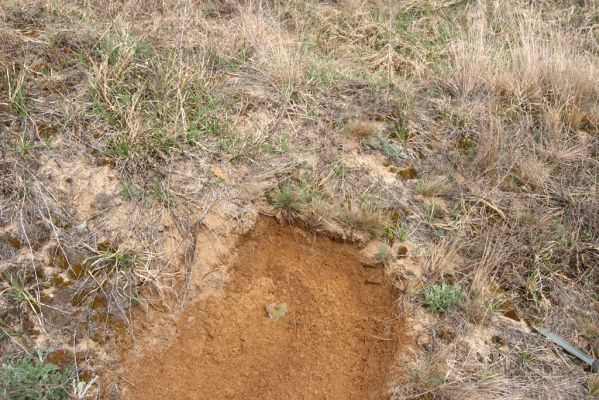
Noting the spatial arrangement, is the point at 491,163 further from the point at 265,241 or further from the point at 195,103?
the point at 195,103

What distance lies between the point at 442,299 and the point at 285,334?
0.90m

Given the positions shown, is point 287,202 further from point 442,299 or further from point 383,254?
point 442,299

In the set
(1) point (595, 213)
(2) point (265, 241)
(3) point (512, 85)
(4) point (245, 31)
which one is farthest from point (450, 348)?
(4) point (245, 31)

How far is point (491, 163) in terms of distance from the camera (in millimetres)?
3879

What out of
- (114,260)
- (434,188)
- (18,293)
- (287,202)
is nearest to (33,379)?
(18,293)

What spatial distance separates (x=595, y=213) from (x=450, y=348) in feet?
4.93

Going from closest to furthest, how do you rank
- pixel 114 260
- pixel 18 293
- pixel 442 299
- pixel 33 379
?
pixel 33 379 < pixel 18 293 < pixel 114 260 < pixel 442 299

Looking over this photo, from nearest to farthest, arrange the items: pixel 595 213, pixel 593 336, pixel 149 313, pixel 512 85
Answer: pixel 149 313
pixel 593 336
pixel 595 213
pixel 512 85

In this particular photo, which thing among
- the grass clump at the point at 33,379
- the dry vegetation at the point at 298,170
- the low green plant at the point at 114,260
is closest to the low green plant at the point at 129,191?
the dry vegetation at the point at 298,170

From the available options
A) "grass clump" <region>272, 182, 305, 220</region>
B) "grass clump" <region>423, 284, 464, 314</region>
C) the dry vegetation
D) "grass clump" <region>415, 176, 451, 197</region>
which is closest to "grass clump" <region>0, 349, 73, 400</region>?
the dry vegetation

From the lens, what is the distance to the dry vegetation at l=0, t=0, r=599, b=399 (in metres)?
2.98

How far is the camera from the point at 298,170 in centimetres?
362

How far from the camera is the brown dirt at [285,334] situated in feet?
9.48

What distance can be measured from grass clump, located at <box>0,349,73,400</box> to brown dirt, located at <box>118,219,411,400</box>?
0.31 metres
